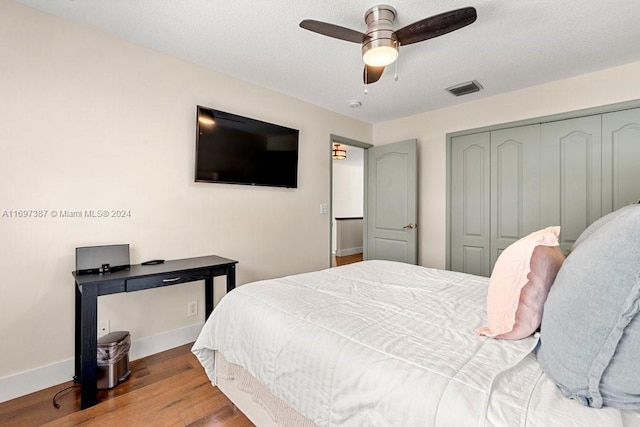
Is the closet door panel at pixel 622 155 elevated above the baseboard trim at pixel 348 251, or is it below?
above

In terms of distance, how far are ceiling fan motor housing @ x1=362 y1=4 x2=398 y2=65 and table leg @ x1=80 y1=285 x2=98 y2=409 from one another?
7.54 ft

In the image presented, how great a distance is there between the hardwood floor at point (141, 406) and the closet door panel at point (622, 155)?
348 centimetres

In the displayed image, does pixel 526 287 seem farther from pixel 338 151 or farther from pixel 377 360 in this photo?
pixel 338 151

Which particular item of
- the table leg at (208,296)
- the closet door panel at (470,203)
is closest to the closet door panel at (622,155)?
the closet door panel at (470,203)

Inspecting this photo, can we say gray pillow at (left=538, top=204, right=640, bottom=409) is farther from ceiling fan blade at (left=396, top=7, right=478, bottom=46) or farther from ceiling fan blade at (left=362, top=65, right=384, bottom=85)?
ceiling fan blade at (left=362, top=65, right=384, bottom=85)

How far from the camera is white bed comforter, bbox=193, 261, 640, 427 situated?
81 cm

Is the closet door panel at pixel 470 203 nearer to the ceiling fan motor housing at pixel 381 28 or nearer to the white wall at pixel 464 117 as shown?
the white wall at pixel 464 117

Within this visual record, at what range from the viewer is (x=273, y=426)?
1.33 m

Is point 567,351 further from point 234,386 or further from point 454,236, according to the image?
point 454,236

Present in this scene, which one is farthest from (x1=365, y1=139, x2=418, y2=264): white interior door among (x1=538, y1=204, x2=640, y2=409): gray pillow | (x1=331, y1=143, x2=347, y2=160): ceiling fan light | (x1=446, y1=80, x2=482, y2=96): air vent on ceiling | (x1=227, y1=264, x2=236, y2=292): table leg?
(x1=538, y1=204, x2=640, y2=409): gray pillow

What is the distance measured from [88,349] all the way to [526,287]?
90.3 inches

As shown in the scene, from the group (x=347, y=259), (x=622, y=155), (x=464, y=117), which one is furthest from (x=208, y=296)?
(x=347, y=259)

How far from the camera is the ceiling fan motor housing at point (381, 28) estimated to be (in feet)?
5.98

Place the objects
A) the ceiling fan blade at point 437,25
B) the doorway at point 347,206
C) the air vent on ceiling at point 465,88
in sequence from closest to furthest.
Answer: the ceiling fan blade at point 437,25, the air vent on ceiling at point 465,88, the doorway at point 347,206
